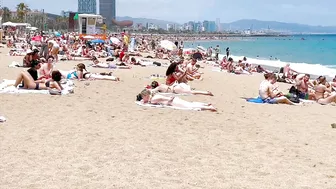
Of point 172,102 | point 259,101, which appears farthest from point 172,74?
point 172,102

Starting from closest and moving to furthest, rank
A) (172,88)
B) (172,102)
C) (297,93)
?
(172,102), (172,88), (297,93)

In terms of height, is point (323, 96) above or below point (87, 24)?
below

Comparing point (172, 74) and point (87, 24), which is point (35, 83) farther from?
point (87, 24)

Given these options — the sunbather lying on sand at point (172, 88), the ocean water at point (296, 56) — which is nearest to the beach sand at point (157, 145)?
the sunbather lying on sand at point (172, 88)

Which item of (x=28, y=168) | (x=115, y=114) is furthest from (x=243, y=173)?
(x=115, y=114)

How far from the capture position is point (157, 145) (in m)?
5.45

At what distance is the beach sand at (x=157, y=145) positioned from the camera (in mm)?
4156

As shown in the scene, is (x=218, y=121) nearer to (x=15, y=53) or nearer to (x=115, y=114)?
(x=115, y=114)

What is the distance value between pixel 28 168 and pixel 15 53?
18.0 meters

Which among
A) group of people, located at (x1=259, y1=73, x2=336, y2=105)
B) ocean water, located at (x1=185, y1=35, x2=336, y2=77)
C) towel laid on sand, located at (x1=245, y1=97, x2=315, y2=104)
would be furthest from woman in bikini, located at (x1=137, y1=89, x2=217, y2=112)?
ocean water, located at (x1=185, y1=35, x2=336, y2=77)

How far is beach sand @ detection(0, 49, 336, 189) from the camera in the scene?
4156mm

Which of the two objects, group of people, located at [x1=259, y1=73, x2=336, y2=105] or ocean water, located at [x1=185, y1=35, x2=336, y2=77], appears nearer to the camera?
group of people, located at [x1=259, y1=73, x2=336, y2=105]

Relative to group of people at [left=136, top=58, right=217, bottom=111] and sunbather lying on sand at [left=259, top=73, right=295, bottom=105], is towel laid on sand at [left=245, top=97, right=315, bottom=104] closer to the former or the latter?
sunbather lying on sand at [left=259, top=73, right=295, bottom=105]

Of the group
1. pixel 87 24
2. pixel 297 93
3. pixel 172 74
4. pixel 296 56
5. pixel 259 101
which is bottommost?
pixel 259 101
